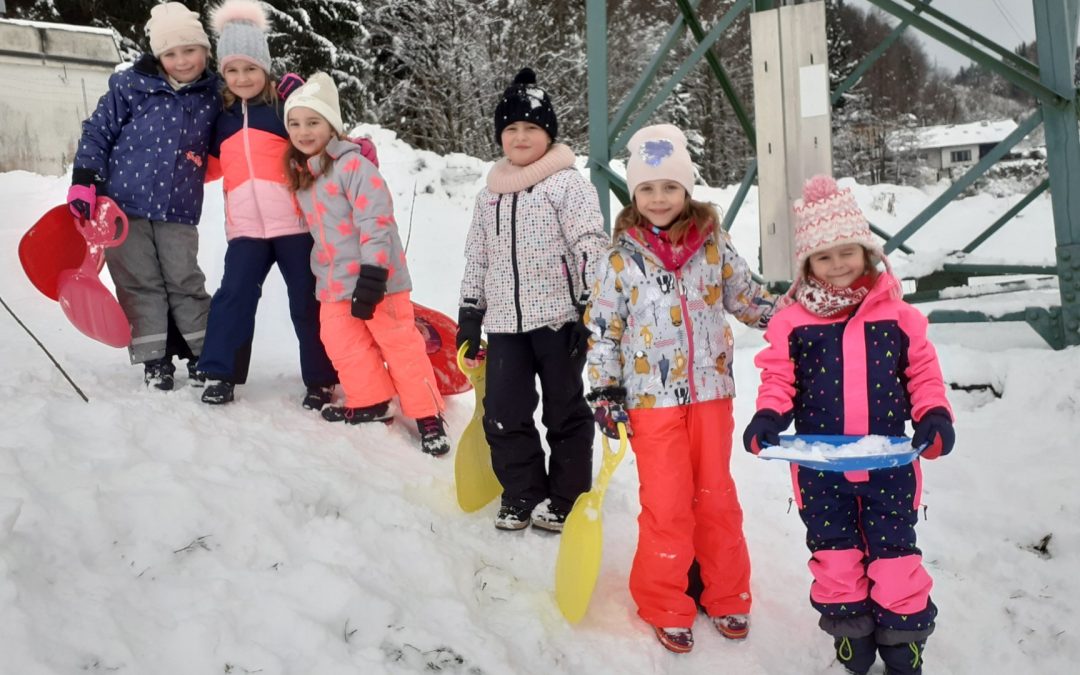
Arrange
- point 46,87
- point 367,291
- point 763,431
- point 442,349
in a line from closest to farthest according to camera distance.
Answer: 1. point 763,431
2. point 367,291
3. point 442,349
4. point 46,87

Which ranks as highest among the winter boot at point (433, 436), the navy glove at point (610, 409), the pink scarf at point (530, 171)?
the pink scarf at point (530, 171)

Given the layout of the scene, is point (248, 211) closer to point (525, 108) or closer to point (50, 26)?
point (525, 108)

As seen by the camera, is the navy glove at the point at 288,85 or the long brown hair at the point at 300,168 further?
the navy glove at the point at 288,85

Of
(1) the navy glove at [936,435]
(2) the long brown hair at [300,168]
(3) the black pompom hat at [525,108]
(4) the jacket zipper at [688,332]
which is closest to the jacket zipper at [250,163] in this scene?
(2) the long brown hair at [300,168]

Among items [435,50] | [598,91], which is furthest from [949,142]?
[598,91]

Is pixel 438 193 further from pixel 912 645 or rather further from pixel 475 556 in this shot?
pixel 912 645

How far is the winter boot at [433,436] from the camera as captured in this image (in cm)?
365

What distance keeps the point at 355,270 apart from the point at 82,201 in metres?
1.17

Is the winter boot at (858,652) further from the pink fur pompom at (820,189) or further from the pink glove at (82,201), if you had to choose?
the pink glove at (82,201)

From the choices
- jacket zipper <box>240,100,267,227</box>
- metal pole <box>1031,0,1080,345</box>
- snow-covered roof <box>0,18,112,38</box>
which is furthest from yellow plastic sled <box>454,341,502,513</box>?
snow-covered roof <box>0,18,112,38</box>

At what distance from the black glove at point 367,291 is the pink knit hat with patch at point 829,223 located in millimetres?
1723

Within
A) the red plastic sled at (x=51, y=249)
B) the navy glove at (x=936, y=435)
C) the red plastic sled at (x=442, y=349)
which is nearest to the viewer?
the navy glove at (x=936, y=435)

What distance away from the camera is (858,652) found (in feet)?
7.88

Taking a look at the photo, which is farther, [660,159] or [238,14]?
[238,14]
